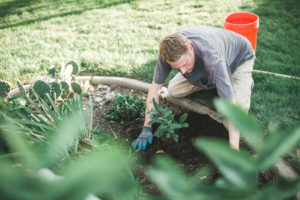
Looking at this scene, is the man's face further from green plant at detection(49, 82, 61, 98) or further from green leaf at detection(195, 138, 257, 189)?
green leaf at detection(195, 138, 257, 189)

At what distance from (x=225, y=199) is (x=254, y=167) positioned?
2.8 inches

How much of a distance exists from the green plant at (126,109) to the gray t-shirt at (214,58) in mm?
316

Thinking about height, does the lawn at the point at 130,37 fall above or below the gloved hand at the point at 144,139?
above

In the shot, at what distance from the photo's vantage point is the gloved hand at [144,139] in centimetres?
205

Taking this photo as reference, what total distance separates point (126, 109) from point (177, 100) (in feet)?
1.79

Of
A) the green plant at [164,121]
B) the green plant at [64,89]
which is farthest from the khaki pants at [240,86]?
the green plant at [64,89]

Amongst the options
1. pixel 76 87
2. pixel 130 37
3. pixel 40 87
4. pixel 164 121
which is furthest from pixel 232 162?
pixel 130 37

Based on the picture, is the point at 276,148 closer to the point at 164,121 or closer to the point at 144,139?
the point at 164,121

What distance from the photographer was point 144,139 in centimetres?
207

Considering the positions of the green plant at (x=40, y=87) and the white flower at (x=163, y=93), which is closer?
the green plant at (x=40, y=87)

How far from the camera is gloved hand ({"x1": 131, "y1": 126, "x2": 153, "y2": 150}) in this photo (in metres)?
2.05

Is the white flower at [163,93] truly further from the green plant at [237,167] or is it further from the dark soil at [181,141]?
the green plant at [237,167]

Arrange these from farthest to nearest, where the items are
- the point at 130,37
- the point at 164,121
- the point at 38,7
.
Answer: the point at 38,7 → the point at 130,37 → the point at 164,121

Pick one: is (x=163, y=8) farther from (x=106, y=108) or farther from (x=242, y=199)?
(x=242, y=199)
